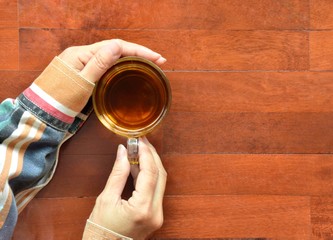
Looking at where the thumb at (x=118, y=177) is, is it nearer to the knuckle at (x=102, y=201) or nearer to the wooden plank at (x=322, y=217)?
the knuckle at (x=102, y=201)

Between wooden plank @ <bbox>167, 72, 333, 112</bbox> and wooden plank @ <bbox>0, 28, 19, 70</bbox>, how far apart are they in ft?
0.81

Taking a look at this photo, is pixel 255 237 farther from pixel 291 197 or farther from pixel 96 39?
pixel 96 39

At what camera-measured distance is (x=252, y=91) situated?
0.70 meters

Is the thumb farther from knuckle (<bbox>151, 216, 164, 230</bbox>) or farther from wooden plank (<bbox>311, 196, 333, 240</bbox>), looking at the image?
wooden plank (<bbox>311, 196, 333, 240</bbox>)

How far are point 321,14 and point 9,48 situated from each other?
50 centimetres

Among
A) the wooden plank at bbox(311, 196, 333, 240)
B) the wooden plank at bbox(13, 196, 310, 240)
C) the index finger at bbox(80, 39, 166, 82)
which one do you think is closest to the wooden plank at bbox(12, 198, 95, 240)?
the wooden plank at bbox(13, 196, 310, 240)

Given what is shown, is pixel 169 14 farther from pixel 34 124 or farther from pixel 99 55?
pixel 34 124

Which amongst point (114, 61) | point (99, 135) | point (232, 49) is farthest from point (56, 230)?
point (232, 49)

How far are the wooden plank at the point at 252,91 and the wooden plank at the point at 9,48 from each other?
246 mm

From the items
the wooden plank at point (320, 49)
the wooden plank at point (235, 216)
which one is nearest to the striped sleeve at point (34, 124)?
the wooden plank at point (235, 216)

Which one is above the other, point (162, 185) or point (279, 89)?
point (279, 89)

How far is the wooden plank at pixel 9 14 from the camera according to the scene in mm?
683

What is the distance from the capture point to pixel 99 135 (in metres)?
0.70

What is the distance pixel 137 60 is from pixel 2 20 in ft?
0.77
